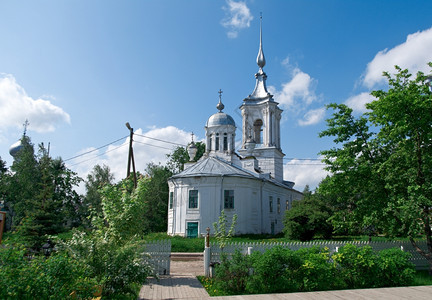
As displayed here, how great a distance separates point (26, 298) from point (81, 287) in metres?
1.10

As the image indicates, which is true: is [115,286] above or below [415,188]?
below

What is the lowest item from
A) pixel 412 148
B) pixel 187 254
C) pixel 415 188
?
pixel 187 254

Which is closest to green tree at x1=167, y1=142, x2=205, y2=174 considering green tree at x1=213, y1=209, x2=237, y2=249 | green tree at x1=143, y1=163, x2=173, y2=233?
green tree at x1=143, y1=163, x2=173, y2=233

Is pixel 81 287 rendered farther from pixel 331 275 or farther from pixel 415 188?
pixel 415 188

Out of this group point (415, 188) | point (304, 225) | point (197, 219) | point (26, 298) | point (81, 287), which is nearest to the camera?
point (26, 298)

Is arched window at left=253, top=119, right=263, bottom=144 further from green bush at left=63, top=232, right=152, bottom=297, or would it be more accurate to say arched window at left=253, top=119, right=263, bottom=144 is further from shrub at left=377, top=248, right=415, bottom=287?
green bush at left=63, top=232, right=152, bottom=297

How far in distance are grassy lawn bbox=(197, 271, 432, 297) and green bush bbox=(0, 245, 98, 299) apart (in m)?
4.18

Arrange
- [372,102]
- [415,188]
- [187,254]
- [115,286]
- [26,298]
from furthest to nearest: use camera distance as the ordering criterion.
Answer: [187,254]
[372,102]
[415,188]
[115,286]
[26,298]

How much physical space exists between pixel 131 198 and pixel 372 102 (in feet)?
34.5

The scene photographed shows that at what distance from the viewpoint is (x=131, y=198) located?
12094 mm

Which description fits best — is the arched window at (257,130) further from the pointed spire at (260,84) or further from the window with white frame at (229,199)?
the window with white frame at (229,199)

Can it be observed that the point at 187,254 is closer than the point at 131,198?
No

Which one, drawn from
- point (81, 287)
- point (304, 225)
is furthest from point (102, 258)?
point (304, 225)

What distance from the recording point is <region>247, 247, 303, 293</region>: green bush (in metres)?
9.45
